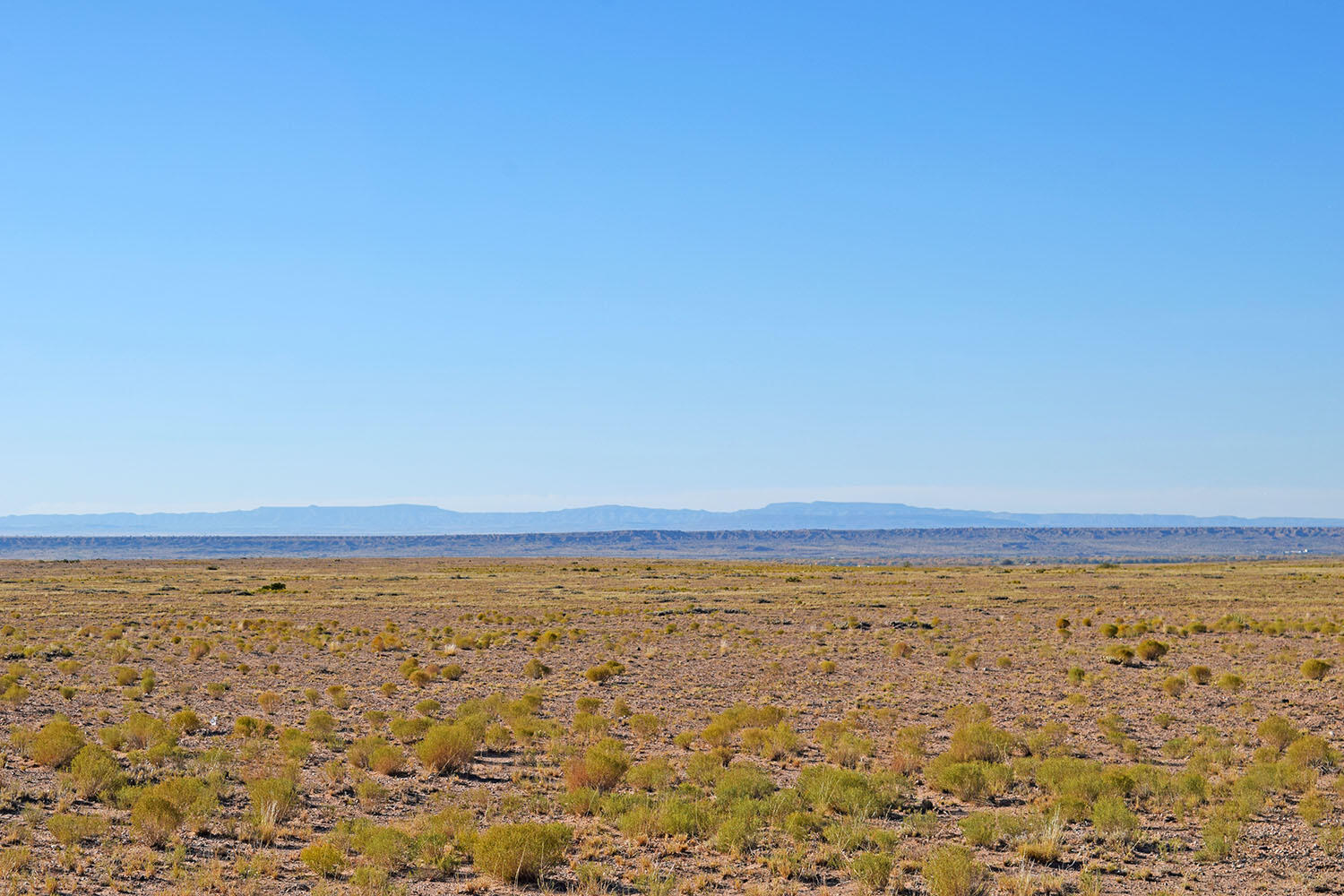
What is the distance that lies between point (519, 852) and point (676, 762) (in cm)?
632

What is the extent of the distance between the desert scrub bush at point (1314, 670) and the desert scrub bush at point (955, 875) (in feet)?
65.6

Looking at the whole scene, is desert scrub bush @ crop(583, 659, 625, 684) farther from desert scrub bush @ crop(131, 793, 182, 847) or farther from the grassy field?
desert scrub bush @ crop(131, 793, 182, 847)

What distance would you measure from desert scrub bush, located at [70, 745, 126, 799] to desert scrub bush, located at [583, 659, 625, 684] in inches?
556

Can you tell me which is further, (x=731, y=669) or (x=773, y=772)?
(x=731, y=669)

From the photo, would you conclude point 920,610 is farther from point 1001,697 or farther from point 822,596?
point 1001,697

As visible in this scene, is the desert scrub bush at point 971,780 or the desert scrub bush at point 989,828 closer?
the desert scrub bush at point 989,828

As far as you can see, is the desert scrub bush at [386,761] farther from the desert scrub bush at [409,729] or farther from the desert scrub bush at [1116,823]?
the desert scrub bush at [1116,823]

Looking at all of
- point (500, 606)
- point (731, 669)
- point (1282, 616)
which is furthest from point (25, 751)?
point (1282, 616)

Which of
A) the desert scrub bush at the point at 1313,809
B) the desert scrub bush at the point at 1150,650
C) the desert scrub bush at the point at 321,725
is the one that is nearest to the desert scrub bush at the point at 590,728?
the desert scrub bush at the point at 321,725

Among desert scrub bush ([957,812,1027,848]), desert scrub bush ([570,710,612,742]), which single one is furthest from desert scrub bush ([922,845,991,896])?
desert scrub bush ([570,710,612,742])

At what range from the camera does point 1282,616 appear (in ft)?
148

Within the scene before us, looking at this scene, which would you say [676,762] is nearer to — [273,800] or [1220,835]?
[273,800]

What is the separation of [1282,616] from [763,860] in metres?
41.7

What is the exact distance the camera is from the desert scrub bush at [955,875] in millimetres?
9891
